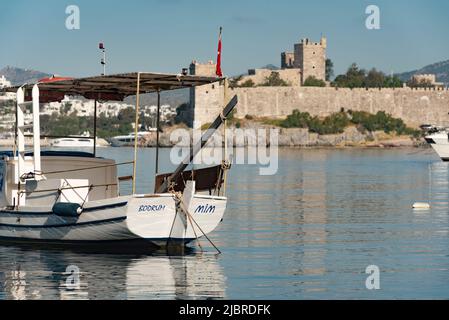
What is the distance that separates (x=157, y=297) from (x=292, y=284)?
228 centimetres

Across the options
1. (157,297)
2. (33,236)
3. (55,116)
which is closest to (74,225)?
(33,236)

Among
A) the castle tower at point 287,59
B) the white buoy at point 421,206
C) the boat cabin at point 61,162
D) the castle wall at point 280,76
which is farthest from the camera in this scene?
the castle tower at point 287,59

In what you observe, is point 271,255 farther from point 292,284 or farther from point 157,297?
point 157,297

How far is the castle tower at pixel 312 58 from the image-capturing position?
128 m

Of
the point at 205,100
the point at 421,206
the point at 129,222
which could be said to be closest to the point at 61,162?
the point at 129,222

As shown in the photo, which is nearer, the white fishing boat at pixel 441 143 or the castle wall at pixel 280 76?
the white fishing boat at pixel 441 143

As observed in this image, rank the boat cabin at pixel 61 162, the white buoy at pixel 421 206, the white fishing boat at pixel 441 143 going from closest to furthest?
the boat cabin at pixel 61 162 → the white buoy at pixel 421 206 → the white fishing boat at pixel 441 143

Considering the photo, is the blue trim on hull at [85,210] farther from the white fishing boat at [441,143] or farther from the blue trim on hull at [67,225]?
the white fishing boat at [441,143]

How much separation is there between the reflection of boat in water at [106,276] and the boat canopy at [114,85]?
122 inches

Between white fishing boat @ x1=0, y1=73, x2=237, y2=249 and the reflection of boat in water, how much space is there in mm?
412

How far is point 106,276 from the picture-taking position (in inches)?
675

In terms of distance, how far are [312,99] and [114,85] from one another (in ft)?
335

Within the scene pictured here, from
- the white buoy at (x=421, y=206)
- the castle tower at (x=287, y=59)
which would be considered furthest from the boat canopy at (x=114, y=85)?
the castle tower at (x=287, y=59)

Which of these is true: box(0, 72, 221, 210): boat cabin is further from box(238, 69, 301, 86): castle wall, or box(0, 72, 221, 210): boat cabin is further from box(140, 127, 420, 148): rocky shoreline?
box(238, 69, 301, 86): castle wall
